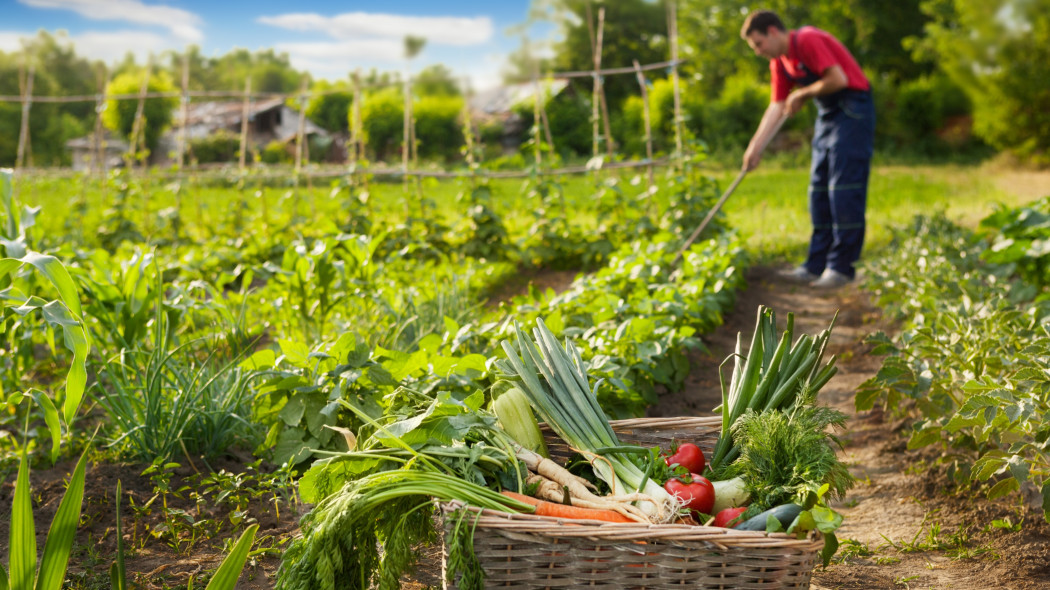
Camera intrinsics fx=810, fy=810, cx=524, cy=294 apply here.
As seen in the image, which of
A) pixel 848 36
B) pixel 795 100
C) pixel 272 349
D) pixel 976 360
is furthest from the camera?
pixel 848 36

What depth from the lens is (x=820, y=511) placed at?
1553mm

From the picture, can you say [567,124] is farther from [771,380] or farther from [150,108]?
[771,380]

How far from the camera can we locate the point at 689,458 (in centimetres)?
196

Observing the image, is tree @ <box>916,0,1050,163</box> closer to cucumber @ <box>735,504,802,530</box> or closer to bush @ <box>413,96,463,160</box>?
bush @ <box>413,96,463,160</box>

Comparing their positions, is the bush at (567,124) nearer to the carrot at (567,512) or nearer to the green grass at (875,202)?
the green grass at (875,202)

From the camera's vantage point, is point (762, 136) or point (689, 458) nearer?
point (689, 458)

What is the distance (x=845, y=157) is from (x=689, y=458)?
4.23 m

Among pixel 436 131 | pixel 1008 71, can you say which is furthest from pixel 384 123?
pixel 1008 71

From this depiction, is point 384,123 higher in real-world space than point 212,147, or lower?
higher

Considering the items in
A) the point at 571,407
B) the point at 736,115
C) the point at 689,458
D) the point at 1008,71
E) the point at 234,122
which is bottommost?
the point at 689,458

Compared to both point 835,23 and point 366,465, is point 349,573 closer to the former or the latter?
point 366,465

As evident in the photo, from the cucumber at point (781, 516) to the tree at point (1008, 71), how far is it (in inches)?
616

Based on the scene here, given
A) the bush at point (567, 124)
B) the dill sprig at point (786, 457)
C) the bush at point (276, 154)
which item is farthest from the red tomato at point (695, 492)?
the bush at point (276, 154)

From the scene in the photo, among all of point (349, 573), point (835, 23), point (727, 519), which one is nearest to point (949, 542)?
point (727, 519)
